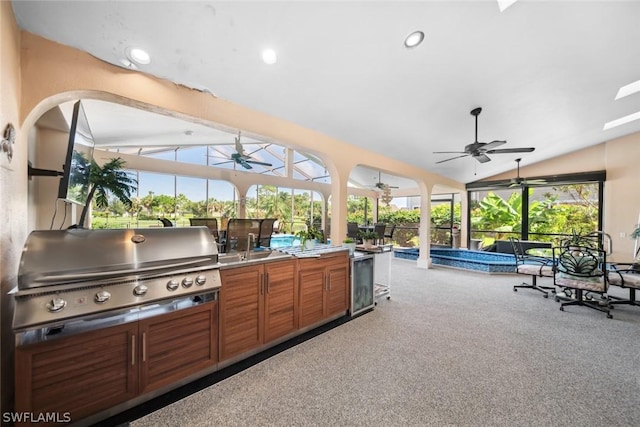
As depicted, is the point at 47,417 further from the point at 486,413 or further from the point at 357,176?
the point at 357,176

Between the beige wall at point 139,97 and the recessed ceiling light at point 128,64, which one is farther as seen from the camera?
the recessed ceiling light at point 128,64

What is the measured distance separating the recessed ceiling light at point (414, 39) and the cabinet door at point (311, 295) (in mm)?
2523

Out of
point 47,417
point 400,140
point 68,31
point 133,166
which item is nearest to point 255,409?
point 47,417

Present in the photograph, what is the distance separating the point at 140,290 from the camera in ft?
5.52

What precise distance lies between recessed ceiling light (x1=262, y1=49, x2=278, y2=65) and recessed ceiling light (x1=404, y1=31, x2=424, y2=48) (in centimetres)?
123

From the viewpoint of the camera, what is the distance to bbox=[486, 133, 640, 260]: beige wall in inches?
239

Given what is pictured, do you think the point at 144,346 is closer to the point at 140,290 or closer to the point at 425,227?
the point at 140,290

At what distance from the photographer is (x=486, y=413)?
1.73 metres

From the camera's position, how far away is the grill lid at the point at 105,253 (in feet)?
4.64

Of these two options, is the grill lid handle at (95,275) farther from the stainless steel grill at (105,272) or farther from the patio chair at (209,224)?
the patio chair at (209,224)

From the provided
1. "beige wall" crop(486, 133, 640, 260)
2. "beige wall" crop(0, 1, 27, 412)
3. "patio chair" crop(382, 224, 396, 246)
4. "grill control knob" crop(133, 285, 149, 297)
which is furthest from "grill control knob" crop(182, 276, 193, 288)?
"beige wall" crop(486, 133, 640, 260)

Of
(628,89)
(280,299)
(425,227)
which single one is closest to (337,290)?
(280,299)

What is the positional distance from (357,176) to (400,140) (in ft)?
18.2

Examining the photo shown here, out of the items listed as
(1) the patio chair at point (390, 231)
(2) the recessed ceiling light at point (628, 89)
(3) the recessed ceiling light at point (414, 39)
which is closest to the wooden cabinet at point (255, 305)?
(3) the recessed ceiling light at point (414, 39)
